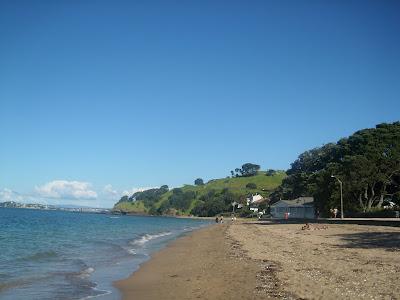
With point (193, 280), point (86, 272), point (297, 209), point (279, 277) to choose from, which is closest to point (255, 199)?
point (297, 209)

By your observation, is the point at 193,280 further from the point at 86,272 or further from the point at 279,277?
the point at 86,272

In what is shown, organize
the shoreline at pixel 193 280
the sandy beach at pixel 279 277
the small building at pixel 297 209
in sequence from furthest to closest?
1. the small building at pixel 297 209
2. the shoreline at pixel 193 280
3. the sandy beach at pixel 279 277

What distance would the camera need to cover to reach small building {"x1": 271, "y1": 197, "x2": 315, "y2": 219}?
9238 cm

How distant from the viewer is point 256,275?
16031 mm

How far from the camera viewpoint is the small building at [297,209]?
9238cm

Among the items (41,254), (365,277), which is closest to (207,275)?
(365,277)

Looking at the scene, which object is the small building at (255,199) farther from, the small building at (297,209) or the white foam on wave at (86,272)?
the white foam on wave at (86,272)

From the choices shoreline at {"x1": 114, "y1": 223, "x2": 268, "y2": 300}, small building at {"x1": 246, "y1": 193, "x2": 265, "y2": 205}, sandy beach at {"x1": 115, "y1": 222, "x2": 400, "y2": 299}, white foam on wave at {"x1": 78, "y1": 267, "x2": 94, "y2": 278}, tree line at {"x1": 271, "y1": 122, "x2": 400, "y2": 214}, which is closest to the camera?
sandy beach at {"x1": 115, "y1": 222, "x2": 400, "y2": 299}

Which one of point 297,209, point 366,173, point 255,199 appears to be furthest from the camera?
point 255,199

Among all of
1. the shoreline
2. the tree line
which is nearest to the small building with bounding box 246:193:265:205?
the tree line

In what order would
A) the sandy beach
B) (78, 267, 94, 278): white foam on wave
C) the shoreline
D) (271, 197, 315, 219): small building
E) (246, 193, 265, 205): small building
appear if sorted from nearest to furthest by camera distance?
the sandy beach < the shoreline < (78, 267, 94, 278): white foam on wave < (271, 197, 315, 219): small building < (246, 193, 265, 205): small building

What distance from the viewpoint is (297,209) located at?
3863 inches

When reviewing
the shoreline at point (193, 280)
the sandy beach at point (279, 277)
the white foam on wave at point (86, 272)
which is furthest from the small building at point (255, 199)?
the white foam on wave at point (86, 272)

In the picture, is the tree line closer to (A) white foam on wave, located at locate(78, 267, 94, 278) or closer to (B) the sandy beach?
(B) the sandy beach
